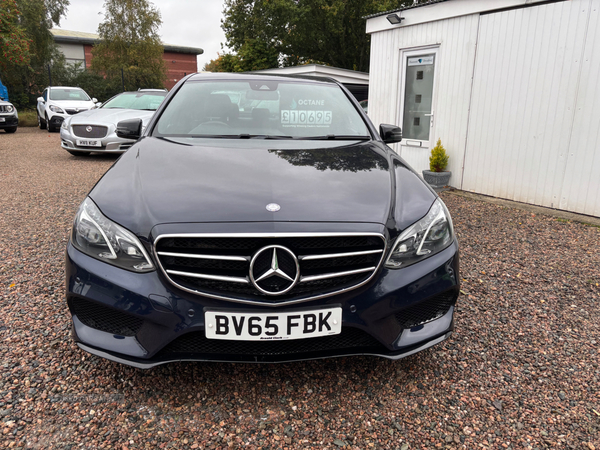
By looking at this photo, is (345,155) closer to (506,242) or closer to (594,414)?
(594,414)

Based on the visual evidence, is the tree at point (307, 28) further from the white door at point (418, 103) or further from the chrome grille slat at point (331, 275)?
the chrome grille slat at point (331, 275)

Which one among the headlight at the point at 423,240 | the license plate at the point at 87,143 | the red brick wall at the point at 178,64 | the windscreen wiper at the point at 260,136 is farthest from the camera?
the red brick wall at the point at 178,64

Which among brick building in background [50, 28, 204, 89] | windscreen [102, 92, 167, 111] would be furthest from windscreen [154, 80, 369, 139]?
brick building in background [50, 28, 204, 89]

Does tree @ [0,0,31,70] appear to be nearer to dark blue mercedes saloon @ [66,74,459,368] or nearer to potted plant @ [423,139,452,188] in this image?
potted plant @ [423,139,452,188]

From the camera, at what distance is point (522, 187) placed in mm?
6688

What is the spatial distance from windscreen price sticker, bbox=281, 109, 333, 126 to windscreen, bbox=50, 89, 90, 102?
16537 mm

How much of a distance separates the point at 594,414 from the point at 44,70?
3105 cm

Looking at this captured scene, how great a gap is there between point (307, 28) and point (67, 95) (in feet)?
47.6

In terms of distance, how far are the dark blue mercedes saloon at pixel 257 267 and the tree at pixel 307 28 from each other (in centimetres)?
2544

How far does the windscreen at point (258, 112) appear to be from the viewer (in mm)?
3137

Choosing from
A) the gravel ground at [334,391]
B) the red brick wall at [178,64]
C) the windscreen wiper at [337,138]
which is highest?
the red brick wall at [178,64]

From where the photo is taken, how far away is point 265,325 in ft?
6.34

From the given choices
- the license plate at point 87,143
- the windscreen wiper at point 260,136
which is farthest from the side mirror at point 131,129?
the license plate at point 87,143

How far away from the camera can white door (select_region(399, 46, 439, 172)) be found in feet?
26.9
